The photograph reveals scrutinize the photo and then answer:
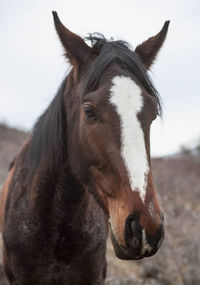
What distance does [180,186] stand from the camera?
13.5 m

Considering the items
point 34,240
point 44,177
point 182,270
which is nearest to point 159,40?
point 44,177

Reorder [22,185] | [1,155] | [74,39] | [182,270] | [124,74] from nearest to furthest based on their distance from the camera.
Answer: [124,74] < [74,39] < [22,185] < [182,270] < [1,155]

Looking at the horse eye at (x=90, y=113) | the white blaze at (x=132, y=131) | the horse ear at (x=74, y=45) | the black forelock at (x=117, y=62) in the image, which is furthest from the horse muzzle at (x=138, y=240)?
the horse ear at (x=74, y=45)

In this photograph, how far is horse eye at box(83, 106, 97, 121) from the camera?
2.22 metres

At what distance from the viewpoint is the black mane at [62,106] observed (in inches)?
94.3

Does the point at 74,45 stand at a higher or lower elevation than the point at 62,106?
higher

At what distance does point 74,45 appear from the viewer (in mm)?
2604

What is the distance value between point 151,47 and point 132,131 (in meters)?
1.06

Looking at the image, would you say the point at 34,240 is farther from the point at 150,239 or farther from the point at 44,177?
the point at 150,239

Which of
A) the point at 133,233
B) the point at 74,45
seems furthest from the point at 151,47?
the point at 133,233

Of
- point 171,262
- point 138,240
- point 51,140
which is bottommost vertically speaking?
point 171,262

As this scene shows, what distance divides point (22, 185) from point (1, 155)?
10601mm

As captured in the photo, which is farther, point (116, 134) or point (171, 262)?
point (171, 262)

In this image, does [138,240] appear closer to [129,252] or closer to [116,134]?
[129,252]
